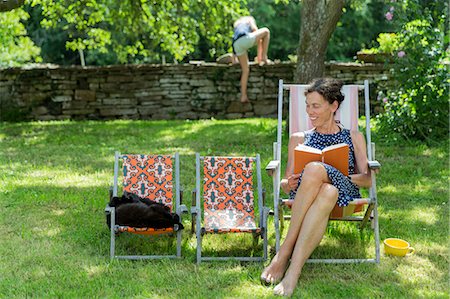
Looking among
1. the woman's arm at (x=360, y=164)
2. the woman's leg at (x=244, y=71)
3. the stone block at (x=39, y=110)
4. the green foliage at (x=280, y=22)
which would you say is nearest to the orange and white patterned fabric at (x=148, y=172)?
the woman's arm at (x=360, y=164)

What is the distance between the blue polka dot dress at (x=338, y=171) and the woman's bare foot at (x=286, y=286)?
0.56 meters

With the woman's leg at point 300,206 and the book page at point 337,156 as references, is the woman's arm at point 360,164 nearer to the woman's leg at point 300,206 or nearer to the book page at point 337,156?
the book page at point 337,156

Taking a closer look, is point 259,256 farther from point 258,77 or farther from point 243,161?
point 258,77

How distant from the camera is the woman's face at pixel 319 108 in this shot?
4.34 m

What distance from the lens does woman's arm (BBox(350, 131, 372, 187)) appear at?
429cm

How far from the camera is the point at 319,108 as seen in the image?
4363 millimetres

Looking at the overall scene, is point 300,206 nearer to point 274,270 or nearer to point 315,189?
point 315,189

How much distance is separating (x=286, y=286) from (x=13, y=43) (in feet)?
50.6

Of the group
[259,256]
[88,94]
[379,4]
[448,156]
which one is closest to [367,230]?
[259,256]

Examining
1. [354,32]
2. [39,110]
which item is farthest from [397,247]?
[354,32]

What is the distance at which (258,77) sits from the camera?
1117 cm

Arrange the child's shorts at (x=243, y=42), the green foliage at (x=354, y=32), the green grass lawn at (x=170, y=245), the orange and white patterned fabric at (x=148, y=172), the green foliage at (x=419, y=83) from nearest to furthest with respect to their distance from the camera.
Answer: the green grass lawn at (x=170, y=245)
the orange and white patterned fabric at (x=148, y=172)
the green foliage at (x=419, y=83)
the child's shorts at (x=243, y=42)
the green foliage at (x=354, y=32)

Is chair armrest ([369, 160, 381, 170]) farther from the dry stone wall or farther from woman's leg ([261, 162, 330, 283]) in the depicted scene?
the dry stone wall

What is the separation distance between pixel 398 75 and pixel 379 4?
57.2ft
